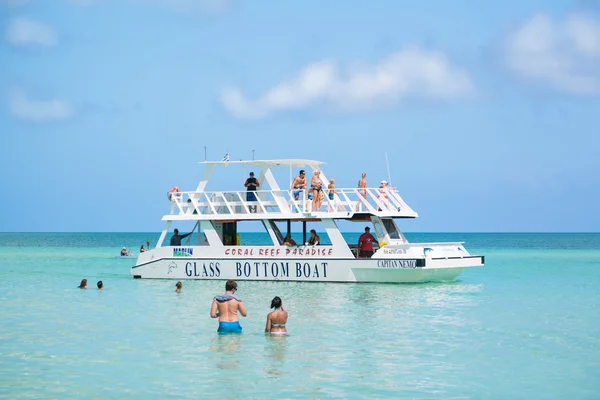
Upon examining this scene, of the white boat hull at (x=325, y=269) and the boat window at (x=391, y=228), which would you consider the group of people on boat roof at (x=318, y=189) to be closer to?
the boat window at (x=391, y=228)

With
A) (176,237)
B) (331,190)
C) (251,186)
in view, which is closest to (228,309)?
(331,190)

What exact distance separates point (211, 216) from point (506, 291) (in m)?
11.0

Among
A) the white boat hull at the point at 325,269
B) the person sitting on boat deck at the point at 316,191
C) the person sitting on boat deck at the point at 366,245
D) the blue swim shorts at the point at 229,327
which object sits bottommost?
the blue swim shorts at the point at 229,327

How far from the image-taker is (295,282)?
3148 cm

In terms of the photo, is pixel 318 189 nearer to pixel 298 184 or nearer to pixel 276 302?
pixel 298 184

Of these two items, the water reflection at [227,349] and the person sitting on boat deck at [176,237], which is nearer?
the water reflection at [227,349]

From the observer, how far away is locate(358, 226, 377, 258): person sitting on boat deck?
30.6 m

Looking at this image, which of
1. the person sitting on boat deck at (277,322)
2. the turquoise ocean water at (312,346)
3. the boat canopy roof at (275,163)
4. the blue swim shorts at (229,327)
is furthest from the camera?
the boat canopy roof at (275,163)

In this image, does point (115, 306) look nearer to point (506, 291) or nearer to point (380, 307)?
point (380, 307)

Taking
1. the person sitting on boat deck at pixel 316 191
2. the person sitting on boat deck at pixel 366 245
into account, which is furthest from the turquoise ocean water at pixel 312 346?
the person sitting on boat deck at pixel 316 191

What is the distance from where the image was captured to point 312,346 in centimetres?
1755

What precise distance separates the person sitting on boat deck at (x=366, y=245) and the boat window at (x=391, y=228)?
605 millimetres

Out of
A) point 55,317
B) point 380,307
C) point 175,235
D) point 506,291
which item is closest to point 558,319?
point 380,307

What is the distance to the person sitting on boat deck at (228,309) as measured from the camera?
17.8 meters
